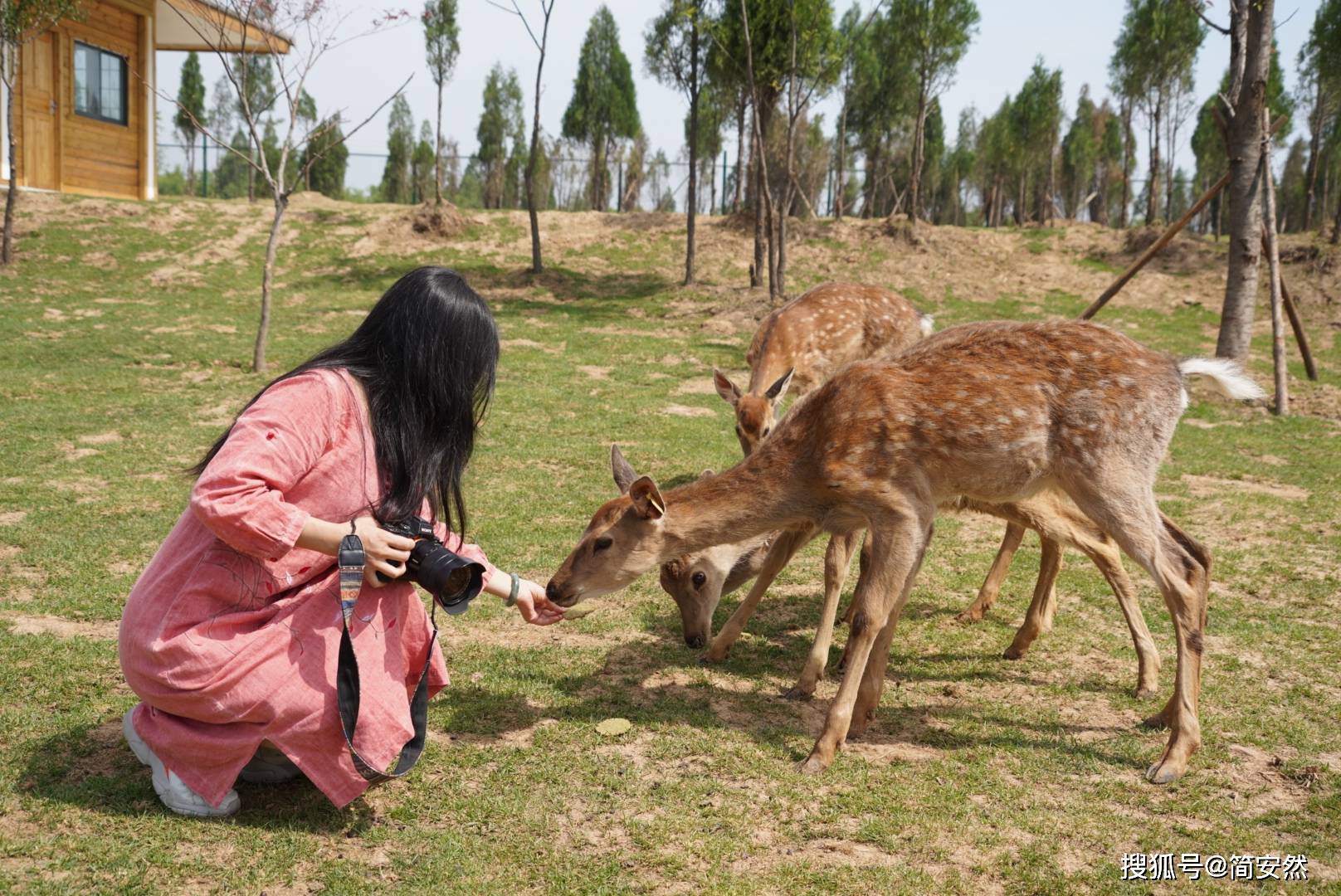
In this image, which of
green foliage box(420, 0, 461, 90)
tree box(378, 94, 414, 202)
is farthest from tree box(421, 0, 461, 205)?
tree box(378, 94, 414, 202)

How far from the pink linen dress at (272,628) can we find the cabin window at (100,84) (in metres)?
24.5

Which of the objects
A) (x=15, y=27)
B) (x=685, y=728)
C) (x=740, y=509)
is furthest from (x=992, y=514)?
(x=15, y=27)

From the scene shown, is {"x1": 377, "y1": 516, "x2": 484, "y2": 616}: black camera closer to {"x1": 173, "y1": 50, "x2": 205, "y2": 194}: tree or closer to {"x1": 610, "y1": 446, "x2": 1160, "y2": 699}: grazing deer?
{"x1": 610, "y1": 446, "x2": 1160, "y2": 699}: grazing deer

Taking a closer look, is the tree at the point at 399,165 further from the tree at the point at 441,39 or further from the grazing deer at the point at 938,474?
the grazing deer at the point at 938,474

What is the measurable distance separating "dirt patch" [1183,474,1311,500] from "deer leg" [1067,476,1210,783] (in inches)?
197

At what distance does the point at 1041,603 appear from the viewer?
18.6 feet

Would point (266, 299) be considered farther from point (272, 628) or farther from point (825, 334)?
point (272, 628)

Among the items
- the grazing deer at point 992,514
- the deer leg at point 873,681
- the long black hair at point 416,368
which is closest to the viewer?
the long black hair at point 416,368

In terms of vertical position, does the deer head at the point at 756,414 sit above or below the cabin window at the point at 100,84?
below

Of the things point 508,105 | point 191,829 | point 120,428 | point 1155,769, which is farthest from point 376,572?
point 508,105

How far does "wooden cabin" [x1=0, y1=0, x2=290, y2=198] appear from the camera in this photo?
22.2 meters


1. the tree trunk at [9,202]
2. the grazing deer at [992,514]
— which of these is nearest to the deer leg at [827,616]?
the grazing deer at [992,514]

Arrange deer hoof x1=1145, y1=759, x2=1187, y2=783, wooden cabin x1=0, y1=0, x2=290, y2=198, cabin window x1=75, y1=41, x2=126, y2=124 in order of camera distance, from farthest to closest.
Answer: cabin window x1=75, y1=41, x2=126, y2=124, wooden cabin x1=0, y1=0, x2=290, y2=198, deer hoof x1=1145, y1=759, x2=1187, y2=783

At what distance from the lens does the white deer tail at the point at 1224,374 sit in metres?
4.85
